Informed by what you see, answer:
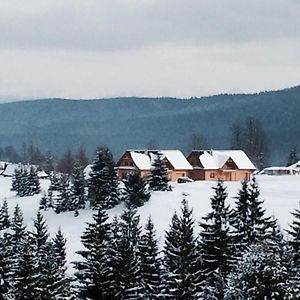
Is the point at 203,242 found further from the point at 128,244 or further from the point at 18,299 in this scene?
the point at 18,299

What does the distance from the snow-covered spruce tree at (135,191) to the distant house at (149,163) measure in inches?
654

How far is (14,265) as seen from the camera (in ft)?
104

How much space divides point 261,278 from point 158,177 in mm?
51212

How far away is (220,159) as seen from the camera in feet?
284

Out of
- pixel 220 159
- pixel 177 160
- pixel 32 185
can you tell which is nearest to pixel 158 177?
pixel 177 160

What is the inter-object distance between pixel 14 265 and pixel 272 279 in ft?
52.3

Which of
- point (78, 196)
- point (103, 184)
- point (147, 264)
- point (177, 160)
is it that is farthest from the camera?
point (177, 160)

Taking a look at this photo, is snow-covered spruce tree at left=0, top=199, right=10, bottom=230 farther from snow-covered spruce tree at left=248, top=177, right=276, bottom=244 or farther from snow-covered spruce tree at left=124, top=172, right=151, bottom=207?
snow-covered spruce tree at left=248, top=177, right=276, bottom=244

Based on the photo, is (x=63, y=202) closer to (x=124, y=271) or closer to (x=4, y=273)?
(x=4, y=273)

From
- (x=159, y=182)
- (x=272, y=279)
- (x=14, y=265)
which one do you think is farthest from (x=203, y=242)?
(x=159, y=182)

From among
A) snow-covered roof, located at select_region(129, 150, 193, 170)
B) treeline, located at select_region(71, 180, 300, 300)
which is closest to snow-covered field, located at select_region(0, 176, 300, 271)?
snow-covered roof, located at select_region(129, 150, 193, 170)

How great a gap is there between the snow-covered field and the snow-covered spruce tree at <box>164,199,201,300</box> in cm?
1780

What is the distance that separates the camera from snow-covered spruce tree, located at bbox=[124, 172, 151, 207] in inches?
2491

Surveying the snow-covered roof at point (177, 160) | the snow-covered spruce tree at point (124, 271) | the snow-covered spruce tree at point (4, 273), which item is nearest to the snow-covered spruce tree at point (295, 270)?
the snow-covered spruce tree at point (124, 271)
